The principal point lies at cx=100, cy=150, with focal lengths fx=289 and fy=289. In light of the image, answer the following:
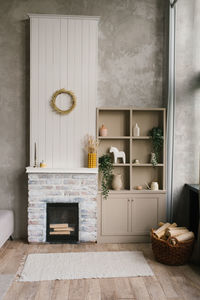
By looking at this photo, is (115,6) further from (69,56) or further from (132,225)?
(132,225)

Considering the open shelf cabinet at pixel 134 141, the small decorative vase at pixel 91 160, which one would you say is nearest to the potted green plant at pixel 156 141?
the open shelf cabinet at pixel 134 141

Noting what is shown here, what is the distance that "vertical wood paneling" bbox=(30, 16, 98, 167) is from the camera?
4391mm

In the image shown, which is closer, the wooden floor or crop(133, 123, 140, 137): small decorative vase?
the wooden floor

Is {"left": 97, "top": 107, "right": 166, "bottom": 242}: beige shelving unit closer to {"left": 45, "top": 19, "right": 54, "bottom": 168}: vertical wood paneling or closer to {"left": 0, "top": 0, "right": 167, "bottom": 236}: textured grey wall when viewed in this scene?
{"left": 0, "top": 0, "right": 167, "bottom": 236}: textured grey wall

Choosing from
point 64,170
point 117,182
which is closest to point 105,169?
point 117,182

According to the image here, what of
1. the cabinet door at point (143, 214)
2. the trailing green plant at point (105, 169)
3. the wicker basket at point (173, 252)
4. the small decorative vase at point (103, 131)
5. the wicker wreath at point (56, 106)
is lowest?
the wicker basket at point (173, 252)

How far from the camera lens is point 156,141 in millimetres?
4465

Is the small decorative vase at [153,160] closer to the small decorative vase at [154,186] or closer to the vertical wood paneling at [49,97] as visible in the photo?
the small decorative vase at [154,186]

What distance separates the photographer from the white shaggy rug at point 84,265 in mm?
3260

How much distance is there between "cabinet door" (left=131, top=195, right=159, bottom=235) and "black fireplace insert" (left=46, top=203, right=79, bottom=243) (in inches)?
34.3

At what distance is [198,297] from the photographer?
9.30 feet

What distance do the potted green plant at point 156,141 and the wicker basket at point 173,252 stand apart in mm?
1278

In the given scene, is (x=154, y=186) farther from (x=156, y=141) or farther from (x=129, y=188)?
(x=156, y=141)

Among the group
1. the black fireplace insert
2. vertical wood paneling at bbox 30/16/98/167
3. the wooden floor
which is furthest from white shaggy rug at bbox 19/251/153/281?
vertical wood paneling at bbox 30/16/98/167
